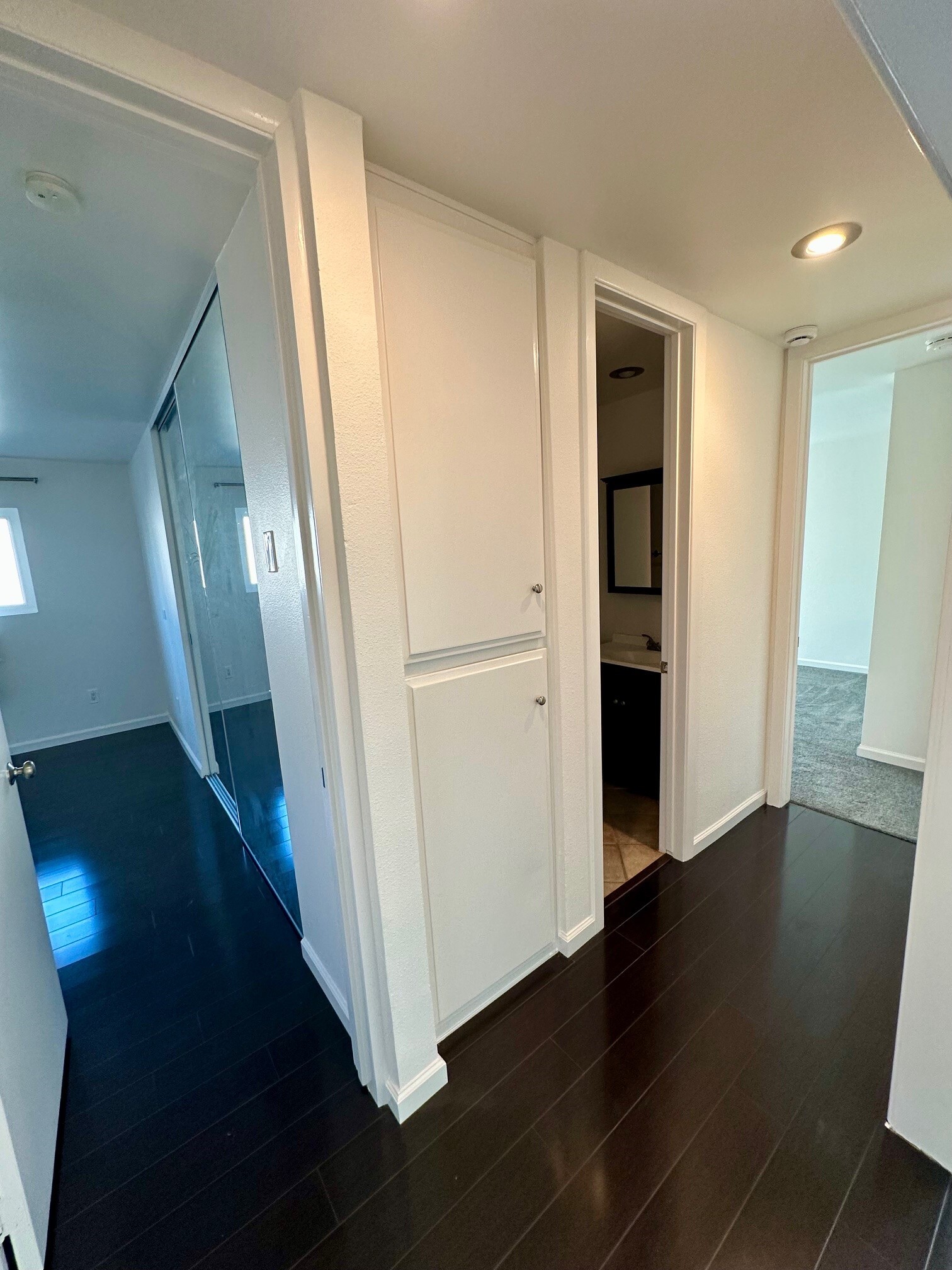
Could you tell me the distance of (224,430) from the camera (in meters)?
1.71

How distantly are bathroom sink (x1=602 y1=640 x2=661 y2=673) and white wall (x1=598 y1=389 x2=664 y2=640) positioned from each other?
116 mm

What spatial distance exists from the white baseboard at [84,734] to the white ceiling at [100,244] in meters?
3.00

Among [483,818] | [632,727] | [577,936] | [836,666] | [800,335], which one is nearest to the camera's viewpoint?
[483,818]

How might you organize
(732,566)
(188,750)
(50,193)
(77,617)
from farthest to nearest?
(77,617)
(188,750)
(732,566)
(50,193)

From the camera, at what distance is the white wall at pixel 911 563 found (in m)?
2.89

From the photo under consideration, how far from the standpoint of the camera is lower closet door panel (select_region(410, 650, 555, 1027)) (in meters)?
1.38

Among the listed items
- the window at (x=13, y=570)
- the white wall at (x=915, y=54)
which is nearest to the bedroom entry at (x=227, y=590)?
the white wall at (x=915, y=54)

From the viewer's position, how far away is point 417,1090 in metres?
1.31

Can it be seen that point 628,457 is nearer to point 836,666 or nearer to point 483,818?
point 483,818

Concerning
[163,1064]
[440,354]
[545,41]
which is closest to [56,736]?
[163,1064]

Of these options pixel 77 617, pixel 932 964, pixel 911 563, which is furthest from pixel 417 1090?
pixel 77 617

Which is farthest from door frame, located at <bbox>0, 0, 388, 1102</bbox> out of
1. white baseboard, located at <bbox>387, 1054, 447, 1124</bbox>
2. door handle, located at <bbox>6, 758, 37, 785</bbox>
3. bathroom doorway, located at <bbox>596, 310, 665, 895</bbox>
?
bathroom doorway, located at <bbox>596, 310, 665, 895</bbox>

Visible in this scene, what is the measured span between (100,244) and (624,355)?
2111 millimetres

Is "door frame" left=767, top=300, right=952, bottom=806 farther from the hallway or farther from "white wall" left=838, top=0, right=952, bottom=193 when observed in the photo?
the hallway
